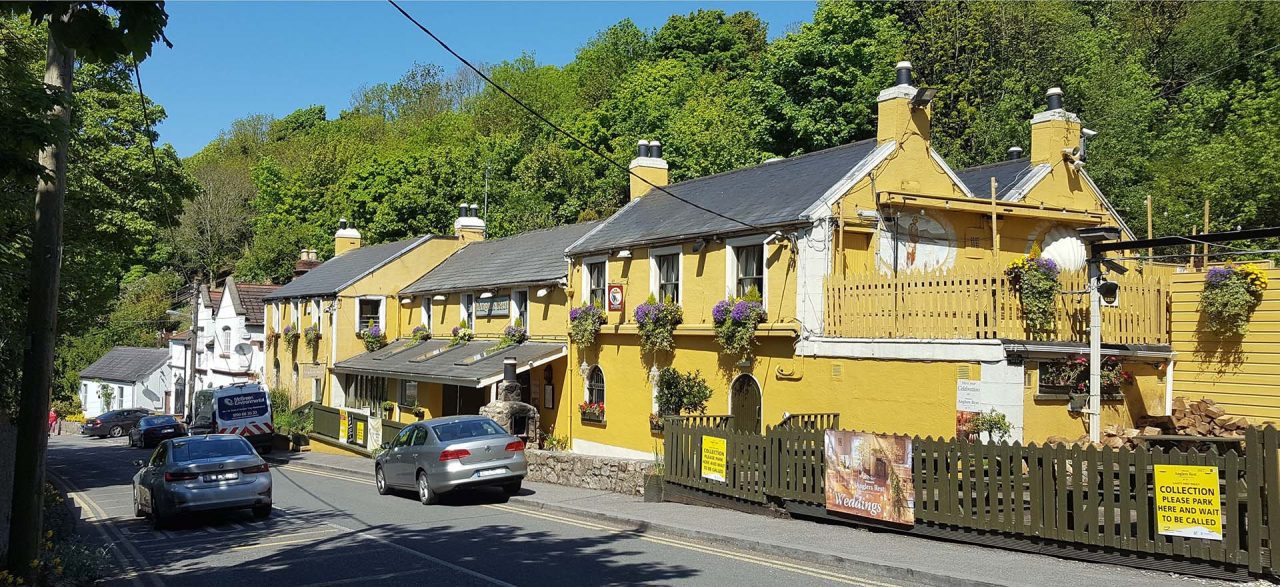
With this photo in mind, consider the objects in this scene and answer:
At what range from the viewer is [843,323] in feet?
60.8

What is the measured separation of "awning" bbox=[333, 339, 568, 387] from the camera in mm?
26578

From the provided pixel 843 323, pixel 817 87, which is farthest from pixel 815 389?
pixel 817 87

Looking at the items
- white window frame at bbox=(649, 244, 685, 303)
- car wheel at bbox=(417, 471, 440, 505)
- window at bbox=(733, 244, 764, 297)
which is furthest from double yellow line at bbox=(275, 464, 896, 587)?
white window frame at bbox=(649, 244, 685, 303)

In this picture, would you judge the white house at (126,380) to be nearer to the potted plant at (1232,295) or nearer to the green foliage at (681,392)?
the green foliage at (681,392)

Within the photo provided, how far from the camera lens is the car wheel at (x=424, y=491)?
1827 centimetres

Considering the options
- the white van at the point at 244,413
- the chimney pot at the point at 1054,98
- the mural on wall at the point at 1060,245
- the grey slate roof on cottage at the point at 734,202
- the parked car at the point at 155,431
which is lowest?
the parked car at the point at 155,431

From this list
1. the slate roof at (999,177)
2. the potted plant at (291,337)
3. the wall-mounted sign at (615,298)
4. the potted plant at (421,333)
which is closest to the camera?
the wall-mounted sign at (615,298)

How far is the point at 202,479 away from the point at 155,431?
28.4 metres

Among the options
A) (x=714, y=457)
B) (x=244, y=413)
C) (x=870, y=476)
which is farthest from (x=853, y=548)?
(x=244, y=413)

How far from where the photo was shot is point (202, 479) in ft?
53.8

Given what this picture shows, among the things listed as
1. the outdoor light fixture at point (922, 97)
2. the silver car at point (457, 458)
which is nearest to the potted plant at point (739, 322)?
the silver car at point (457, 458)

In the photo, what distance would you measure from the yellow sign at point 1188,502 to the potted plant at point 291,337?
129ft

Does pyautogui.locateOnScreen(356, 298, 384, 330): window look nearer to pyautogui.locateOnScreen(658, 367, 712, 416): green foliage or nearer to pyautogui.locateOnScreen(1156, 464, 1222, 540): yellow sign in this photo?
pyautogui.locateOnScreen(658, 367, 712, 416): green foliage

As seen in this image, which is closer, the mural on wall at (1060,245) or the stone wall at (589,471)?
the stone wall at (589,471)
